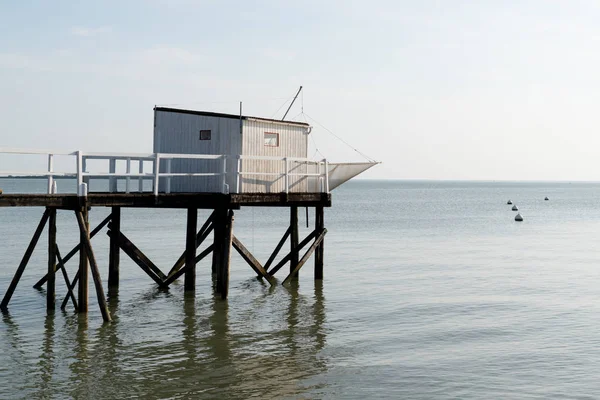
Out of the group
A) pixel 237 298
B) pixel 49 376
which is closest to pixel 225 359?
pixel 49 376

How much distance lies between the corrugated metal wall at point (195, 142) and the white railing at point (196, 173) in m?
0.23

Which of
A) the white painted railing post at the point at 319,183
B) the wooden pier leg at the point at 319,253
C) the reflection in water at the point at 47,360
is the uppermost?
the white painted railing post at the point at 319,183

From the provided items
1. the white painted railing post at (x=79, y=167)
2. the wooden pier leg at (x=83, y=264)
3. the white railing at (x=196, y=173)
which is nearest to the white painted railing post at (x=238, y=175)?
the white railing at (x=196, y=173)

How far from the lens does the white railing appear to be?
60.0 feet

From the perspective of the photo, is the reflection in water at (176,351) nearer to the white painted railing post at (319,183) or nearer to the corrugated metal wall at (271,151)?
the corrugated metal wall at (271,151)

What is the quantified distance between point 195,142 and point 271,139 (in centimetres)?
235

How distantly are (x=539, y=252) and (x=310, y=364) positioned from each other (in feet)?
84.9

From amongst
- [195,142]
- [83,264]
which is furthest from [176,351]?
[195,142]

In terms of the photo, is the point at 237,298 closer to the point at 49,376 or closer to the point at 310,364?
the point at 310,364

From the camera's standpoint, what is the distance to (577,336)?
60.5ft

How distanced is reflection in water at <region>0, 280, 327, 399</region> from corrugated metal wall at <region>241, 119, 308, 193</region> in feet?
11.8

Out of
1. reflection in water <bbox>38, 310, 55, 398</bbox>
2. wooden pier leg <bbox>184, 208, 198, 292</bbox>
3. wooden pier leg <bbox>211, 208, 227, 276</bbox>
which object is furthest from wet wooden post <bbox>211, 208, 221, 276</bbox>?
reflection in water <bbox>38, 310, 55, 398</bbox>

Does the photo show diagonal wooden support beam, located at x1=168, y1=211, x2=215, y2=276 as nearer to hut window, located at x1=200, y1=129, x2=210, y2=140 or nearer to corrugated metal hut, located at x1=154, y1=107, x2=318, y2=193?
corrugated metal hut, located at x1=154, y1=107, x2=318, y2=193

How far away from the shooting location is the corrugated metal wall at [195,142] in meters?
22.4
